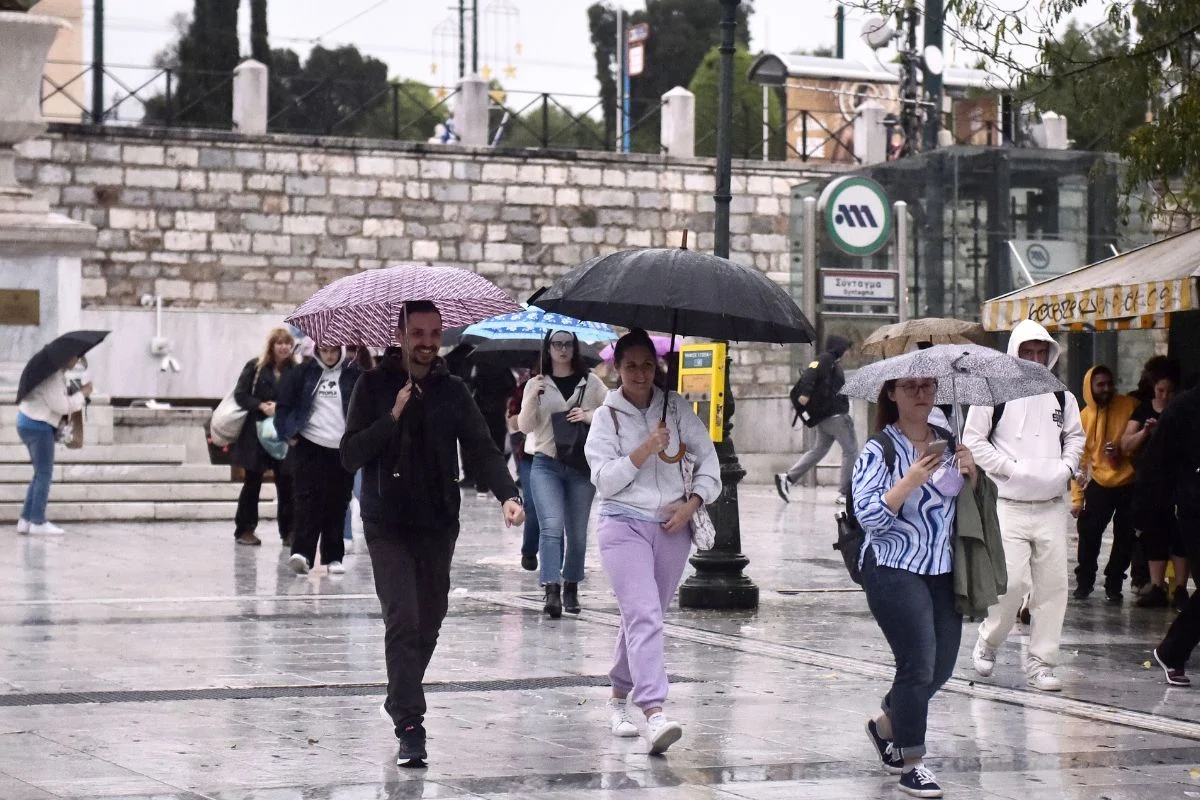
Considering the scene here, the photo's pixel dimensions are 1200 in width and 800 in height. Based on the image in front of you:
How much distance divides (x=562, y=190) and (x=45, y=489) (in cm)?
1742

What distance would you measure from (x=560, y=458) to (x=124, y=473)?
8.95m

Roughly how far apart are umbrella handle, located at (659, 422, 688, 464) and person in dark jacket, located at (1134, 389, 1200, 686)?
115 inches

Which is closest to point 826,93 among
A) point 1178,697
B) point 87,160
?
point 87,160

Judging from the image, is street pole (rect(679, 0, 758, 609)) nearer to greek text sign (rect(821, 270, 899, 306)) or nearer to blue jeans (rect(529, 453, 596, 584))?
blue jeans (rect(529, 453, 596, 584))

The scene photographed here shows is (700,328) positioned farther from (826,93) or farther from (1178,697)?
(826,93)

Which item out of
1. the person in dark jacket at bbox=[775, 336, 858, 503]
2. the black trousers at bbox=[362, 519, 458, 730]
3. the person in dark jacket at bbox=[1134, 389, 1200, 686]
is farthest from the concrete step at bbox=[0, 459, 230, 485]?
the black trousers at bbox=[362, 519, 458, 730]

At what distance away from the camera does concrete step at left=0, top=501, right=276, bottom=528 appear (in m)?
18.2

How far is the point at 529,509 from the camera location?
43.0 feet

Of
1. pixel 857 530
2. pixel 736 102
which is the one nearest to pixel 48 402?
pixel 857 530

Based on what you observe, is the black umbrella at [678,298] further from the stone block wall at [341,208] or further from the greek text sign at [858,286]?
the stone block wall at [341,208]

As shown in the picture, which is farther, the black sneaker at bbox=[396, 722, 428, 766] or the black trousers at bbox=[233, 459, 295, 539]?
the black trousers at bbox=[233, 459, 295, 539]

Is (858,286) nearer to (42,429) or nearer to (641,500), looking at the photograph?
(42,429)

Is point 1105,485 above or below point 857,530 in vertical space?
below

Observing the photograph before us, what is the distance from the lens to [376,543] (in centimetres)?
702
